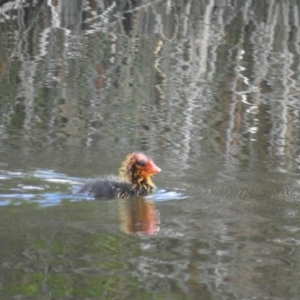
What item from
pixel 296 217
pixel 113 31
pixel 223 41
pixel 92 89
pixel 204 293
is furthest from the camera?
pixel 113 31

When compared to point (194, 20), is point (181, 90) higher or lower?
lower

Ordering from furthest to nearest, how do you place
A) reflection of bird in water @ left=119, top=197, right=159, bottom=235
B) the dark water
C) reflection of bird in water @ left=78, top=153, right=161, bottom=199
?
1. reflection of bird in water @ left=78, top=153, right=161, bottom=199
2. reflection of bird in water @ left=119, top=197, right=159, bottom=235
3. the dark water

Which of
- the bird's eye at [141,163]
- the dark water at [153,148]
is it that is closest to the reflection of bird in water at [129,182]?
the bird's eye at [141,163]

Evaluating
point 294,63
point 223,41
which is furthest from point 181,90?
point 223,41

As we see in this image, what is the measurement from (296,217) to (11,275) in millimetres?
2414

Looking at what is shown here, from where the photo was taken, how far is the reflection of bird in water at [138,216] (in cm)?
675

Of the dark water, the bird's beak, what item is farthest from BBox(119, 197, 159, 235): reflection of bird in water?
the bird's beak

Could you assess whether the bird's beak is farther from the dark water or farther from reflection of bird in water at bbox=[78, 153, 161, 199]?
the dark water

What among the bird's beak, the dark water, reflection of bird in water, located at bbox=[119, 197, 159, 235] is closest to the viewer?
the dark water

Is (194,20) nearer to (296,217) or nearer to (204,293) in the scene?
(296,217)

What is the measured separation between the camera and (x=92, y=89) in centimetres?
1216

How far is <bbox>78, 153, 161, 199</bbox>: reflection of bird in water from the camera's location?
765 centimetres

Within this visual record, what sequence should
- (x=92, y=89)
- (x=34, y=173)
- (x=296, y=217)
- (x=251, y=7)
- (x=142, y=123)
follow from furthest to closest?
(x=251, y=7) < (x=92, y=89) < (x=142, y=123) < (x=34, y=173) < (x=296, y=217)

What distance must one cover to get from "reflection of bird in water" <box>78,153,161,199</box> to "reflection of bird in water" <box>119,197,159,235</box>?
12cm
